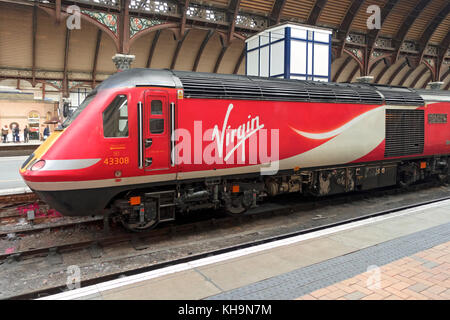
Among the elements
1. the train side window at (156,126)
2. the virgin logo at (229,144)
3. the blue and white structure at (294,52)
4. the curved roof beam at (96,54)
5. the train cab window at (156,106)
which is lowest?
the virgin logo at (229,144)

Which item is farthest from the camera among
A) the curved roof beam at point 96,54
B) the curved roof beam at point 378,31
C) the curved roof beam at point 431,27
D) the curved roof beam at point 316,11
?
the curved roof beam at point 431,27

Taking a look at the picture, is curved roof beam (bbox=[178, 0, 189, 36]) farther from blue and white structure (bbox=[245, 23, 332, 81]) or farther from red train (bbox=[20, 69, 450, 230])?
red train (bbox=[20, 69, 450, 230])

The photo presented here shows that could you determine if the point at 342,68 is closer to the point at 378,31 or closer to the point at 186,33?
the point at 378,31

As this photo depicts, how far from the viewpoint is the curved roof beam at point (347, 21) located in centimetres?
1981

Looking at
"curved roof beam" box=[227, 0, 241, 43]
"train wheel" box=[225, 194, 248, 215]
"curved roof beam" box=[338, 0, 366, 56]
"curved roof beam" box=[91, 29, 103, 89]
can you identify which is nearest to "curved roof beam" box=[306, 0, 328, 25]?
"curved roof beam" box=[338, 0, 366, 56]

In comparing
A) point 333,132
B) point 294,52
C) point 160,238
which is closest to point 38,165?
point 160,238

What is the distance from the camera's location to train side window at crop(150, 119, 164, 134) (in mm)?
6348

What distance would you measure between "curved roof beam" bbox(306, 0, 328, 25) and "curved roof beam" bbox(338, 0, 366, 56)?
267 centimetres

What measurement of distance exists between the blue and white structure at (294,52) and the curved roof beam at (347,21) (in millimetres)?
6043

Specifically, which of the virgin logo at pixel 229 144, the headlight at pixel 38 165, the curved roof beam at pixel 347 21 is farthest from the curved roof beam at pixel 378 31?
the headlight at pixel 38 165

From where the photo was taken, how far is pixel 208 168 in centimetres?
700

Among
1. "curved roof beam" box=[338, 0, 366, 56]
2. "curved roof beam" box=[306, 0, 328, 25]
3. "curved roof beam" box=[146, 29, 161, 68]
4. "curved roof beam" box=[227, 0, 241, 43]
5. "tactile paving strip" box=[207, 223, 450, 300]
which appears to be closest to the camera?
"tactile paving strip" box=[207, 223, 450, 300]

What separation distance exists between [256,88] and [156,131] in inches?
106

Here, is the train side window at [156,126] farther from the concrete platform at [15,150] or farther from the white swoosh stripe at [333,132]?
the concrete platform at [15,150]
